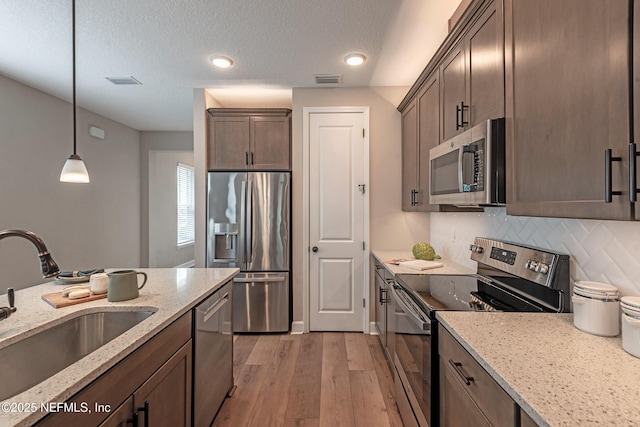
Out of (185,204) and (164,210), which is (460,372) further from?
(185,204)

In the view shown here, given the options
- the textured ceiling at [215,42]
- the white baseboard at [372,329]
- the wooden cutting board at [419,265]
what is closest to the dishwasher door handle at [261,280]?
the white baseboard at [372,329]

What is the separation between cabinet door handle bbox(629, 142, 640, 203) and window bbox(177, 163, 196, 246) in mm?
6212

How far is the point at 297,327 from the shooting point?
129 inches

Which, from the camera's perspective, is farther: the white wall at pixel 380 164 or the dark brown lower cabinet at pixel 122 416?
the white wall at pixel 380 164

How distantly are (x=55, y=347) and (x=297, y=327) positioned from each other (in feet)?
7.53

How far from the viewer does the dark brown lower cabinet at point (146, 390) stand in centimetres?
83

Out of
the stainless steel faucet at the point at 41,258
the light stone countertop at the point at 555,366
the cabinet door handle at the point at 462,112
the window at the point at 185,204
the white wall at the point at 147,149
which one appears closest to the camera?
the light stone countertop at the point at 555,366

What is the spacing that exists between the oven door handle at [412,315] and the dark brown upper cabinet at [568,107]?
618mm

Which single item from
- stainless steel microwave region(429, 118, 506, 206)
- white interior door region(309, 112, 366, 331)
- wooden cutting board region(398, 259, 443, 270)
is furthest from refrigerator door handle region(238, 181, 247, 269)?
stainless steel microwave region(429, 118, 506, 206)

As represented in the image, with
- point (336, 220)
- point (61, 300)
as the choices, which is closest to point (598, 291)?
point (61, 300)

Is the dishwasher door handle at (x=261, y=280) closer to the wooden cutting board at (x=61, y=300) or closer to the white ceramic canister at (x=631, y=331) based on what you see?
the wooden cutting board at (x=61, y=300)

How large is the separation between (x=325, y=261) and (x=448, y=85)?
79.4 inches

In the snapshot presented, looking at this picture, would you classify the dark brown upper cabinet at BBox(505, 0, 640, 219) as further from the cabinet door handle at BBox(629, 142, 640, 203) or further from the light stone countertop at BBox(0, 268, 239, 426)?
the light stone countertop at BBox(0, 268, 239, 426)

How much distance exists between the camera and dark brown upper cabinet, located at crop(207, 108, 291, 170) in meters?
3.35
